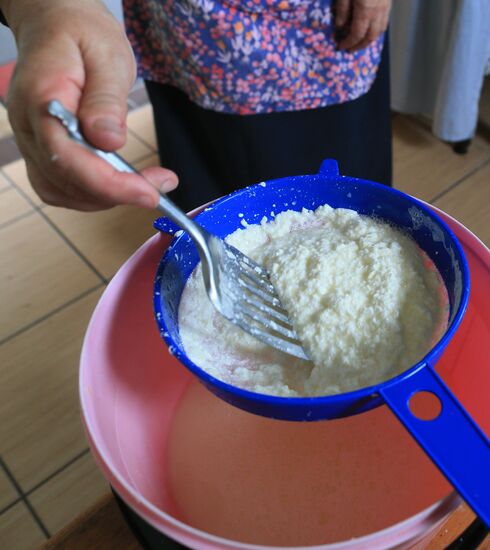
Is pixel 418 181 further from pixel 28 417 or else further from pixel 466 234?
pixel 28 417

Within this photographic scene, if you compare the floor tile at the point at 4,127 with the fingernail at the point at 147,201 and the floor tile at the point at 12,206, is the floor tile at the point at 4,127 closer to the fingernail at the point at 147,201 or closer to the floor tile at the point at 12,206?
the floor tile at the point at 12,206

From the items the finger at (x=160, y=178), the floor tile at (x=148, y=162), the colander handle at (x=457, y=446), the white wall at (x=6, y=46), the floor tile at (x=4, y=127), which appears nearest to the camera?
the colander handle at (x=457, y=446)

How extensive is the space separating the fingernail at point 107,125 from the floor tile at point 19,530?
68 cm

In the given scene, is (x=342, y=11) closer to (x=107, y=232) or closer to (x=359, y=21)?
(x=359, y=21)

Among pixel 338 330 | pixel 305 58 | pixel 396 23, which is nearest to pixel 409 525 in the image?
pixel 338 330

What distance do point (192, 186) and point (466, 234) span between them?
1.73ft

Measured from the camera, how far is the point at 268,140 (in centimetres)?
79

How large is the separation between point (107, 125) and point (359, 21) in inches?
17.3

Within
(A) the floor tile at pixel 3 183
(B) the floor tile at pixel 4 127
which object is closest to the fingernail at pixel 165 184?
(A) the floor tile at pixel 3 183

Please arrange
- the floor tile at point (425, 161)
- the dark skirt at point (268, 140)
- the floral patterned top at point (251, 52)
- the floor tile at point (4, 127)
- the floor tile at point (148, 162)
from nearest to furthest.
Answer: the floral patterned top at point (251, 52) → the dark skirt at point (268, 140) → the floor tile at point (425, 161) → the floor tile at point (148, 162) → the floor tile at point (4, 127)

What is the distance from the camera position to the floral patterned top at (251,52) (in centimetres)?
65

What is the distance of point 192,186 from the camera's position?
3.04 feet

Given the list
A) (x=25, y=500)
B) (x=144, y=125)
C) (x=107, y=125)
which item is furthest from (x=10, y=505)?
(x=144, y=125)

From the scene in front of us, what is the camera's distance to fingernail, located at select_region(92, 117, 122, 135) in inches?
13.7
